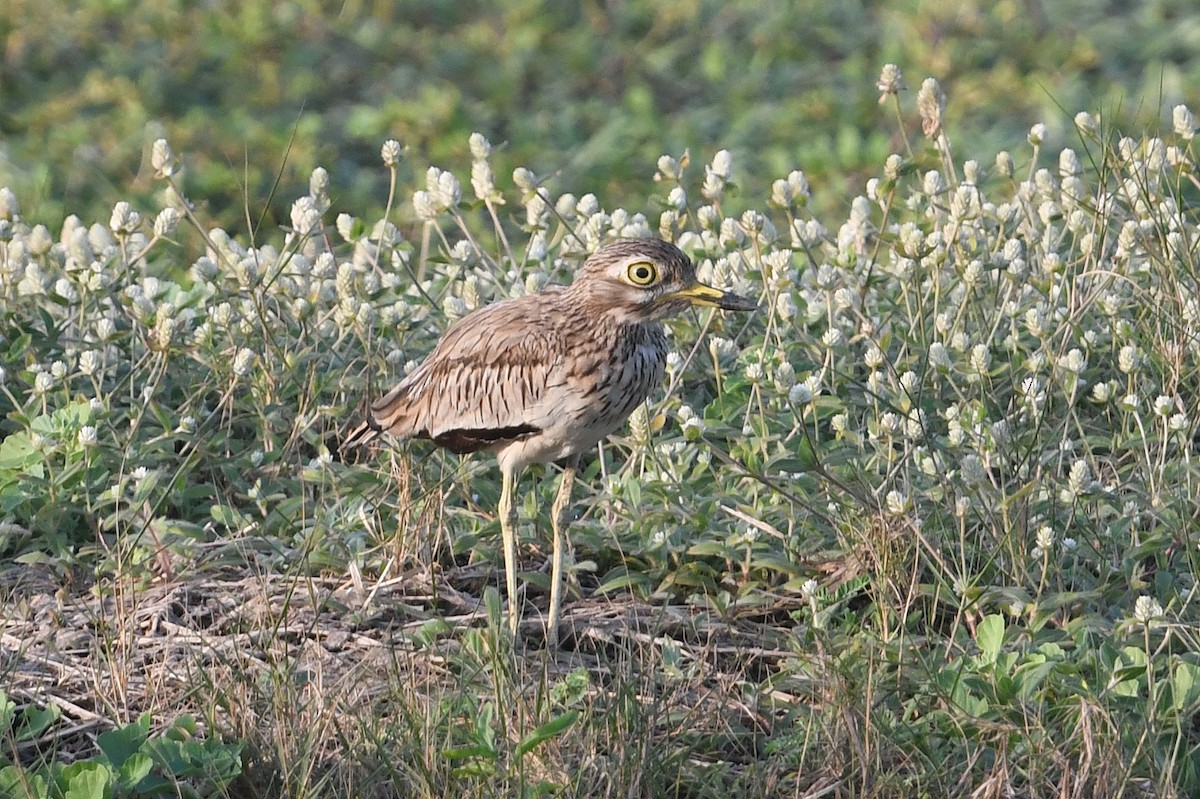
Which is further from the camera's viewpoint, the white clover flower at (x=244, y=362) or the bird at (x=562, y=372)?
the white clover flower at (x=244, y=362)

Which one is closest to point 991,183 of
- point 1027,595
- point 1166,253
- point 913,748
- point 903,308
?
point 903,308

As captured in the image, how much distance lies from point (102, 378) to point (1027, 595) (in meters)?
2.52

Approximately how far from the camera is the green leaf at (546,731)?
11.4 feet

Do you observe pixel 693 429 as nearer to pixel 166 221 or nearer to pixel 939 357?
pixel 939 357

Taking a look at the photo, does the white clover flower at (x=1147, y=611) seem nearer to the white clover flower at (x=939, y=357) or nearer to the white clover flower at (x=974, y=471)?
the white clover flower at (x=974, y=471)

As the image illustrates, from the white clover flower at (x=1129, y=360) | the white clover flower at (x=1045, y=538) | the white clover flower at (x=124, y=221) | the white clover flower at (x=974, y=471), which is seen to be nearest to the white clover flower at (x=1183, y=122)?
the white clover flower at (x=1129, y=360)

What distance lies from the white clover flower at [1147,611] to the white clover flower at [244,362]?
2.35 meters

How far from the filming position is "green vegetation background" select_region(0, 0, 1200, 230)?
882 cm

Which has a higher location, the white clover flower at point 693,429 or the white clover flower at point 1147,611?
the white clover flower at point 693,429

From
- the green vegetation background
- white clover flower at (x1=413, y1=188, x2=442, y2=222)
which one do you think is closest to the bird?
white clover flower at (x1=413, y1=188, x2=442, y2=222)

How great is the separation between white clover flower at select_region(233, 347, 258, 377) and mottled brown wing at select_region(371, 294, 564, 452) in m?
0.48

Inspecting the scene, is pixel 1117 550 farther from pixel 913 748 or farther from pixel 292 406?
pixel 292 406

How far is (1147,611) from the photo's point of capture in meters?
3.85

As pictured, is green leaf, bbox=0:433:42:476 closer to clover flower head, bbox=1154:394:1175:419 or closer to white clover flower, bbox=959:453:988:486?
white clover flower, bbox=959:453:988:486
